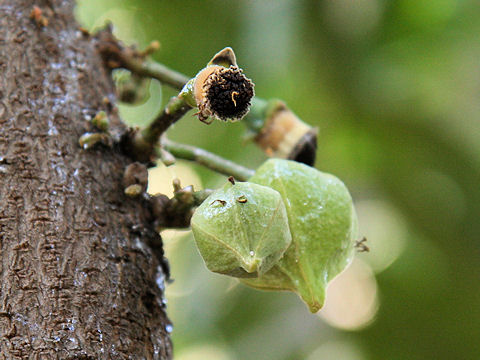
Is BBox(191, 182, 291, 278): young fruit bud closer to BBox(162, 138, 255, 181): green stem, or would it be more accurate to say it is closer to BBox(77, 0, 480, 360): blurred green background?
BBox(162, 138, 255, 181): green stem

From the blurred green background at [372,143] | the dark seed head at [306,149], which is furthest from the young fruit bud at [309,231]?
the blurred green background at [372,143]

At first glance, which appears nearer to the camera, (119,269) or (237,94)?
(237,94)

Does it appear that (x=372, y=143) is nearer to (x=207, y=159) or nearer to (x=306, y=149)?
(x=306, y=149)

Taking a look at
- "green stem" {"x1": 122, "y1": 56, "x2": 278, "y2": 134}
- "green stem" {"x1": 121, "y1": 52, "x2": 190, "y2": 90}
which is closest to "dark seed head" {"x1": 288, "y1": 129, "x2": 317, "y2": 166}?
"green stem" {"x1": 122, "y1": 56, "x2": 278, "y2": 134}

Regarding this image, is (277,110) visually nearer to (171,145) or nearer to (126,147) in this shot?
(171,145)

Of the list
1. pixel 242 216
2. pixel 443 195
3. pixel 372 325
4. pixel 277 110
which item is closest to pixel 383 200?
pixel 443 195

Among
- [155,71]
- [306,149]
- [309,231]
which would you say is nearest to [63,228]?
[309,231]

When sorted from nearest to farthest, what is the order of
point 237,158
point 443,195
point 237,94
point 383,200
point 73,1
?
point 237,94 < point 73,1 < point 443,195 < point 383,200 < point 237,158

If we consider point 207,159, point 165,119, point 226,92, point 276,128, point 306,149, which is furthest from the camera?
point 276,128
